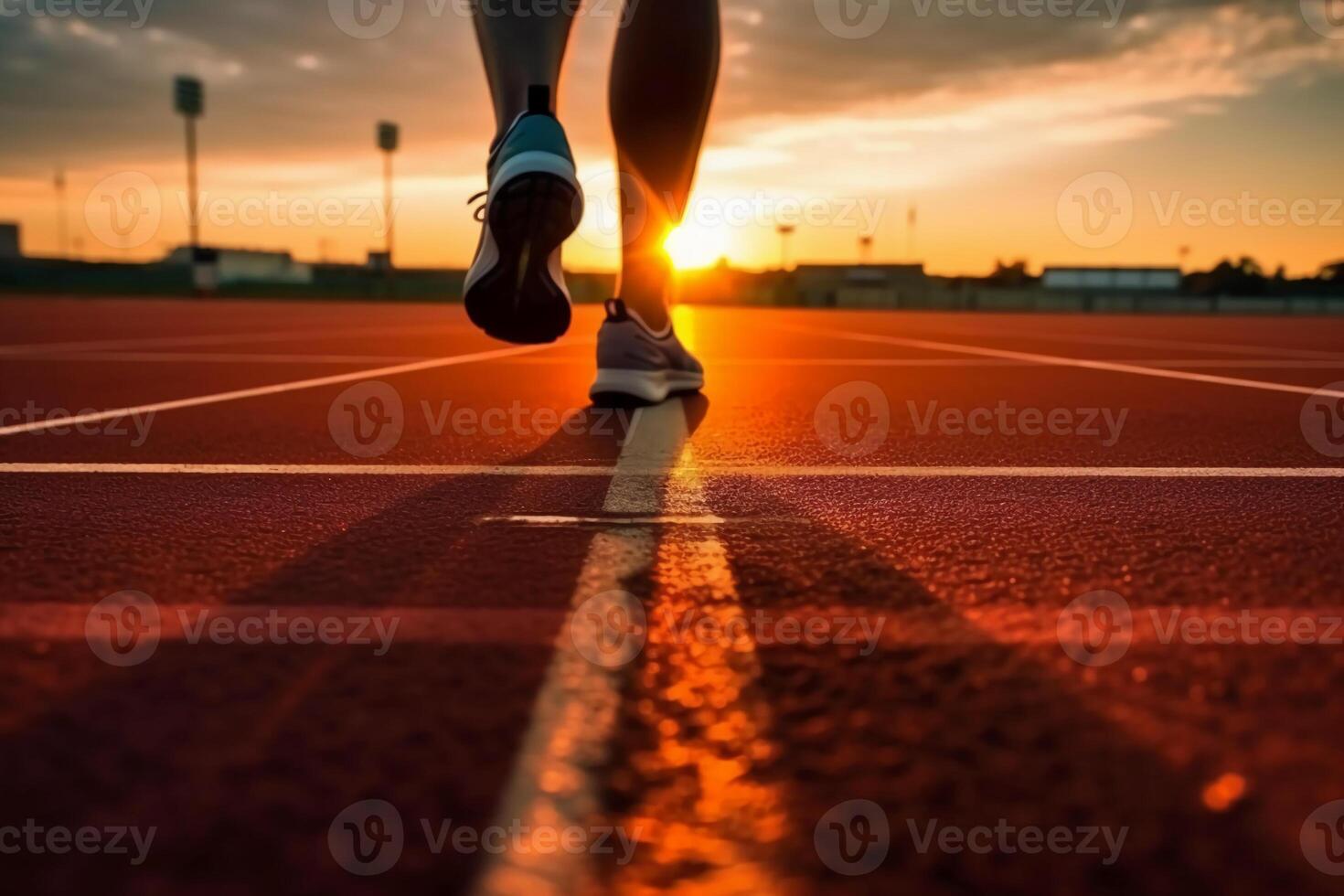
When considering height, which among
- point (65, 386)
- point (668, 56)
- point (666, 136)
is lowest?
point (65, 386)

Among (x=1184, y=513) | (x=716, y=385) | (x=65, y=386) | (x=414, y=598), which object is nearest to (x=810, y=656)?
(x=414, y=598)

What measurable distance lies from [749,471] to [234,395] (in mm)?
1592

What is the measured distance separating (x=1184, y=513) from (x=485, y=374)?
100 inches

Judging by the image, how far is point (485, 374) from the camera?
11.1ft

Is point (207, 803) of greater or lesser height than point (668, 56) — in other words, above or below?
below

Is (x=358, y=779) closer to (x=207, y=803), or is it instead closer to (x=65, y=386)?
(x=207, y=803)
